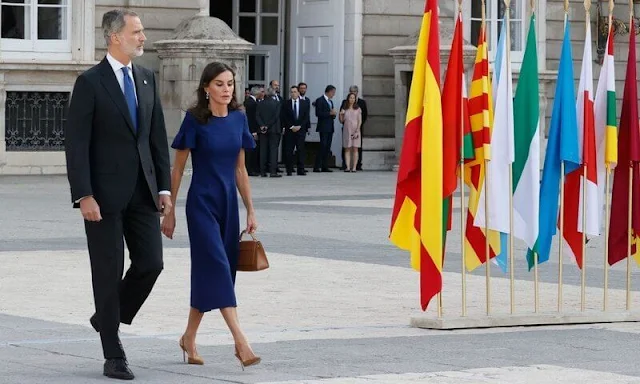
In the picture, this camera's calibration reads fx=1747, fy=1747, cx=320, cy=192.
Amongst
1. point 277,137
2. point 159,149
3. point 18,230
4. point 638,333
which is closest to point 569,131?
point 638,333

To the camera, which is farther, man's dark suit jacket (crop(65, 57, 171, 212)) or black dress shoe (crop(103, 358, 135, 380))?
man's dark suit jacket (crop(65, 57, 171, 212))

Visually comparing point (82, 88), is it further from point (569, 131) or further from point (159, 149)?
point (569, 131)

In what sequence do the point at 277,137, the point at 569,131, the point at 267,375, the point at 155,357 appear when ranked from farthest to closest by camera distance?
the point at 277,137, the point at 569,131, the point at 155,357, the point at 267,375

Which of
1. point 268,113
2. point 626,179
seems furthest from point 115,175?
point 268,113

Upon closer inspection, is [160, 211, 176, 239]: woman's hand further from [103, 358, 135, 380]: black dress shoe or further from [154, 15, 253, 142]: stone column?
[154, 15, 253, 142]: stone column

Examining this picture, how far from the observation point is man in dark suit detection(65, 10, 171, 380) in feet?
28.9

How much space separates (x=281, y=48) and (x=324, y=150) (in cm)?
264

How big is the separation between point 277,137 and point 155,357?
20692 mm

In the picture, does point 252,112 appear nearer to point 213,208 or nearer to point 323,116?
point 323,116

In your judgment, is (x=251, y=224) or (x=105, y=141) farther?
(x=251, y=224)

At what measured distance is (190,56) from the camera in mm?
28406

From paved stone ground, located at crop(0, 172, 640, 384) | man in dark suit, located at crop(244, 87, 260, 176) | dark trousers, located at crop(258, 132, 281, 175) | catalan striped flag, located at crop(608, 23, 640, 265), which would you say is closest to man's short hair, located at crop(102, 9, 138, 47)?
paved stone ground, located at crop(0, 172, 640, 384)

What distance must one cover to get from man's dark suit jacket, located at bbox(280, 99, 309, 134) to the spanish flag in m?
19.8

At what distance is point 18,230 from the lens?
1809 cm
